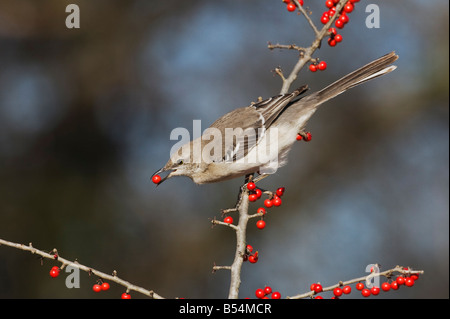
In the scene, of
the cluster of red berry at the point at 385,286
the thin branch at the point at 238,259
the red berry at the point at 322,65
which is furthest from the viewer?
the red berry at the point at 322,65

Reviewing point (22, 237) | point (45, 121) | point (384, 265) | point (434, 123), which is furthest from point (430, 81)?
point (22, 237)

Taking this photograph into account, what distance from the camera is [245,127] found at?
5.19m

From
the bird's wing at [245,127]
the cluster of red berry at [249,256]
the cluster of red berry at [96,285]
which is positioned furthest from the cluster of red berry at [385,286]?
the bird's wing at [245,127]

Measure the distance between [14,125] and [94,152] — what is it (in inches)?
49.6

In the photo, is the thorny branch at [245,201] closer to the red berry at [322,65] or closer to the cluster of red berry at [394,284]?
the red berry at [322,65]

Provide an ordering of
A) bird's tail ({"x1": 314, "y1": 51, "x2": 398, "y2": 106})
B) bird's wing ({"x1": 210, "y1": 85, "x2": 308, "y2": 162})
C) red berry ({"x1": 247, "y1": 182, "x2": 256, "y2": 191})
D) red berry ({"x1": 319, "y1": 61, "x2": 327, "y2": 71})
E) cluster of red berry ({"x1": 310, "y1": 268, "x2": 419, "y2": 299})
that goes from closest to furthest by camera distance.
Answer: cluster of red berry ({"x1": 310, "y1": 268, "x2": 419, "y2": 299}), red berry ({"x1": 319, "y1": 61, "x2": 327, "y2": 71}), red berry ({"x1": 247, "y1": 182, "x2": 256, "y2": 191}), bird's tail ({"x1": 314, "y1": 51, "x2": 398, "y2": 106}), bird's wing ({"x1": 210, "y1": 85, "x2": 308, "y2": 162})

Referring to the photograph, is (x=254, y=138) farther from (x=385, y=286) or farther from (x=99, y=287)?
(x=99, y=287)

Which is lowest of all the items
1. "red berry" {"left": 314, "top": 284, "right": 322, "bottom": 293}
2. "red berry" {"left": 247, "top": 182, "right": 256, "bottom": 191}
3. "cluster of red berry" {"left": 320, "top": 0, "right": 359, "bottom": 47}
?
"red berry" {"left": 314, "top": 284, "right": 322, "bottom": 293}

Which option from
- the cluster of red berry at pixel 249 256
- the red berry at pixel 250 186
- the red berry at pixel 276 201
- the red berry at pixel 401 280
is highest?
the red berry at pixel 250 186

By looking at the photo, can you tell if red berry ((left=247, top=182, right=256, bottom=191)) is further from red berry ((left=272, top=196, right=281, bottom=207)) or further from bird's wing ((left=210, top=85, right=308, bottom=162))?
bird's wing ((left=210, top=85, right=308, bottom=162))

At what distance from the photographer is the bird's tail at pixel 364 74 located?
4.90m

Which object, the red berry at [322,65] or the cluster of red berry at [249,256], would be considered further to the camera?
the red berry at [322,65]

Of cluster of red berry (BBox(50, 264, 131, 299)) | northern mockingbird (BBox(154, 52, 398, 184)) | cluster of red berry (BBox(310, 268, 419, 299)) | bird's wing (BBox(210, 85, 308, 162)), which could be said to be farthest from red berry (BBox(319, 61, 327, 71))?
cluster of red berry (BBox(50, 264, 131, 299))

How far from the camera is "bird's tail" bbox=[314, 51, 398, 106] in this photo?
4.90m
